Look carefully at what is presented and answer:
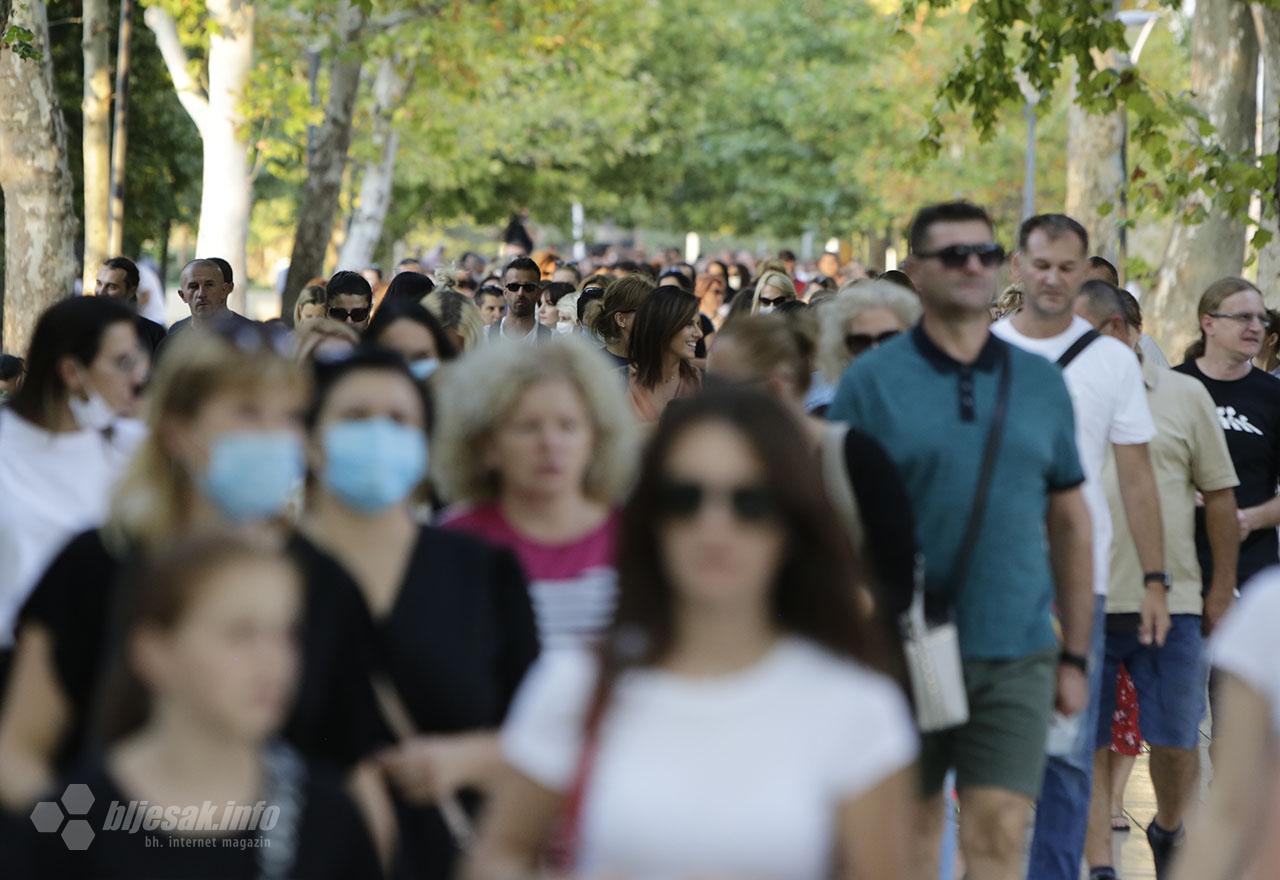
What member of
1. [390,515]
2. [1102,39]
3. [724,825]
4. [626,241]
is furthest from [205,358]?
[626,241]

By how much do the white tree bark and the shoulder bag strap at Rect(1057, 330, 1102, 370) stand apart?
1592 centimetres

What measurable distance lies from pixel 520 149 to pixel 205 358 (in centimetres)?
4899

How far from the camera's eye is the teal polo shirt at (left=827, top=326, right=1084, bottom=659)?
20.2ft

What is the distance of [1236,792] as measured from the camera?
3.33m

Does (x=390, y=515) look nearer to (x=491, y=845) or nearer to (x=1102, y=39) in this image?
(x=491, y=845)

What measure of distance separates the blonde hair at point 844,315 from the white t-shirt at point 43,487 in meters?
2.25

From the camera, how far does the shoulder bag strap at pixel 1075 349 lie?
7449 millimetres

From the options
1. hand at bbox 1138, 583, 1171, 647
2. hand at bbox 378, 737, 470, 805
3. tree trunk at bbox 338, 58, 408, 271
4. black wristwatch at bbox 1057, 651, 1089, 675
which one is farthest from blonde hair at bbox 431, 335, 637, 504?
tree trunk at bbox 338, 58, 408, 271

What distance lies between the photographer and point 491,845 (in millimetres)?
Result: 3574

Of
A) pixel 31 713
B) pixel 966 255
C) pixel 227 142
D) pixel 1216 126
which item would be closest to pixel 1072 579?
pixel 966 255

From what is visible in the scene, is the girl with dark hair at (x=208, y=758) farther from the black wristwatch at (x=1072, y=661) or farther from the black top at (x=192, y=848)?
the black wristwatch at (x=1072, y=661)

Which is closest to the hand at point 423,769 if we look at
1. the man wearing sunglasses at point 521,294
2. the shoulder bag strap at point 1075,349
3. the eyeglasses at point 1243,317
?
the shoulder bag strap at point 1075,349

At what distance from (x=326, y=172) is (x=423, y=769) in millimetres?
19905

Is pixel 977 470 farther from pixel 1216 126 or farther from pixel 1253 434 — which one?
pixel 1216 126
